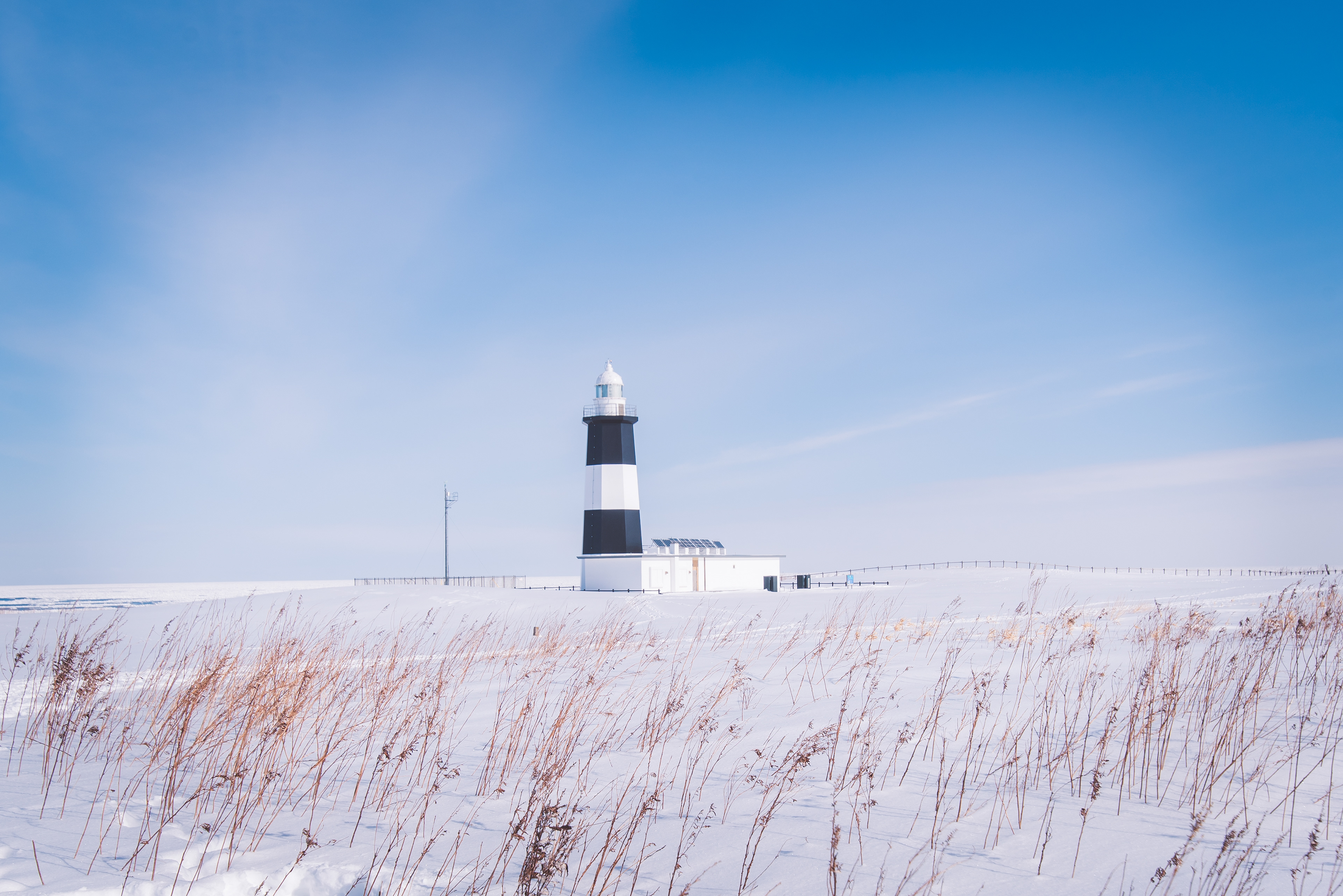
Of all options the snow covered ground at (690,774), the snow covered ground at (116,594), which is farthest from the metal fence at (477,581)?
the snow covered ground at (690,774)

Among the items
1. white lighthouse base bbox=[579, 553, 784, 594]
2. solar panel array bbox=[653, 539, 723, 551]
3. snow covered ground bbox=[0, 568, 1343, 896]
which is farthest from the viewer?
solar panel array bbox=[653, 539, 723, 551]

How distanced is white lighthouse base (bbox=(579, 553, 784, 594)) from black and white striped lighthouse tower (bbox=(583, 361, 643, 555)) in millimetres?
632

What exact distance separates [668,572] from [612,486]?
4.86 m

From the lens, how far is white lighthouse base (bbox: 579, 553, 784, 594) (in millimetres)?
36000

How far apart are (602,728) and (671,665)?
9.93 feet

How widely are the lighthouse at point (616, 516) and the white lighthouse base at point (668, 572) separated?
0.04m

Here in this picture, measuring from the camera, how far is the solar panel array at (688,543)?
40.8m

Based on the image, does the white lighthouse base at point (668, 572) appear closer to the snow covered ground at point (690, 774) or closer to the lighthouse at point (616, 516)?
the lighthouse at point (616, 516)

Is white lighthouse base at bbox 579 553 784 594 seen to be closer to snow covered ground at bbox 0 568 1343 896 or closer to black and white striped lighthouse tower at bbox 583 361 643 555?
black and white striped lighthouse tower at bbox 583 361 643 555

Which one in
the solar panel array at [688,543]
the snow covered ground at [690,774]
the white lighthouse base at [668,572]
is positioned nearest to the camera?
the snow covered ground at [690,774]

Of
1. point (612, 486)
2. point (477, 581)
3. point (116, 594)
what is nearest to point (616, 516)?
point (612, 486)

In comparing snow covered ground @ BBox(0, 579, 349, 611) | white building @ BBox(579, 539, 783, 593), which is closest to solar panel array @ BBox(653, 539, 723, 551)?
white building @ BBox(579, 539, 783, 593)

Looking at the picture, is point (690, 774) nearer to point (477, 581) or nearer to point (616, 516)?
point (616, 516)

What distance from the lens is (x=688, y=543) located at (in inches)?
1636
